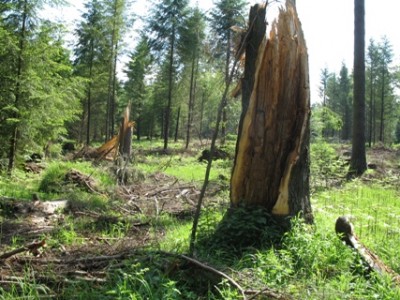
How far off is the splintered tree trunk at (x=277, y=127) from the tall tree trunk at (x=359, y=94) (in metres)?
8.72

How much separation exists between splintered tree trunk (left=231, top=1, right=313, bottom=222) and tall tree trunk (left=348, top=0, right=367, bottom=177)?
872 cm

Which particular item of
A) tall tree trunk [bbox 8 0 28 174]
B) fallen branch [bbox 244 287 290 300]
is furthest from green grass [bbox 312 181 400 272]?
tall tree trunk [bbox 8 0 28 174]

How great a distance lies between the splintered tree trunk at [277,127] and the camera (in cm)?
520

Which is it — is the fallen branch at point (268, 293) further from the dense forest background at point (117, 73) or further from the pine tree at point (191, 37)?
the pine tree at point (191, 37)

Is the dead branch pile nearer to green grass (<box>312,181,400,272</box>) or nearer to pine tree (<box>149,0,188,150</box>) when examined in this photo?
green grass (<box>312,181,400,272</box>)

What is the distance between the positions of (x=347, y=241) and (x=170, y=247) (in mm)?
2164

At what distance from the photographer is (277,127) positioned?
5.21m

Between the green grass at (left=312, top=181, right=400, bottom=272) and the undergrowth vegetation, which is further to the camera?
the green grass at (left=312, top=181, right=400, bottom=272)

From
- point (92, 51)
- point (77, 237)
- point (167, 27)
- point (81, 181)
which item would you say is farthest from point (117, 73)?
point (77, 237)

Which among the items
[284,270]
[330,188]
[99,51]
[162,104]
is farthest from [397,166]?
[162,104]

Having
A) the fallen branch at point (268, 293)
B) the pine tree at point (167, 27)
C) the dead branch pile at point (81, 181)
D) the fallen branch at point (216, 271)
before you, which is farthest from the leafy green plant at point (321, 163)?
the pine tree at point (167, 27)

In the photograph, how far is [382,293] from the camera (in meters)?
3.48

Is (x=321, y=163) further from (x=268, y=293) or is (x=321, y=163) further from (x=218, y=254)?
(x=268, y=293)

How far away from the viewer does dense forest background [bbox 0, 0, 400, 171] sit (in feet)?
39.2
